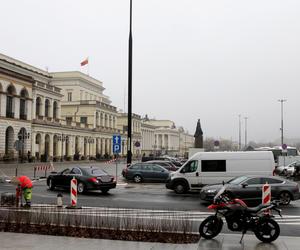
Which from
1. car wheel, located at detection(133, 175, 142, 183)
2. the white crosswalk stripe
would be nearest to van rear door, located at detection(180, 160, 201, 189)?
car wheel, located at detection(133, 175, 142, 183)

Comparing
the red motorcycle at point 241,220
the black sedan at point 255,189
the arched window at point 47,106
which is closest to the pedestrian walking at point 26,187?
the black sedan at point 255,189

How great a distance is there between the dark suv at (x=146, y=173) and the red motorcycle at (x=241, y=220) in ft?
68.0

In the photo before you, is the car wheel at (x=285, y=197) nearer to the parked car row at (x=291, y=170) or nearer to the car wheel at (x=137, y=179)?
the car wheel at (x=137, y=179)

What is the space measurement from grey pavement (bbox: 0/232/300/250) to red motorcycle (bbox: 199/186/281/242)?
225 mm

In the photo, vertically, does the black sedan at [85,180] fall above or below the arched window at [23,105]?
below

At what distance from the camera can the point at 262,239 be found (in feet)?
34.1

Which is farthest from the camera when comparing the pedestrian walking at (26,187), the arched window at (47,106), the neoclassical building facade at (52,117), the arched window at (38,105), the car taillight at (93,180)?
the arched window at (47,106)

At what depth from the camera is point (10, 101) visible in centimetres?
6675

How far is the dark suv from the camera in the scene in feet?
104

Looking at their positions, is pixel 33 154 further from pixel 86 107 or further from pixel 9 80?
pixel 86 107

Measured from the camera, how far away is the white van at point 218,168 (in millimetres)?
24516

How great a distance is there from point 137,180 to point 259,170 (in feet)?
34.9

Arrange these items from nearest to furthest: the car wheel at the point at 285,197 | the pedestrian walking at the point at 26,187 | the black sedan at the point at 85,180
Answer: the pedestrian walking at the point at 26,187 → the car wheel at the point at 285,197 → the black sedan at the point at 85,180

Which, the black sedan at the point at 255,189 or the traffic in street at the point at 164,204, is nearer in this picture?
the traffic in street at the point at 164,204
